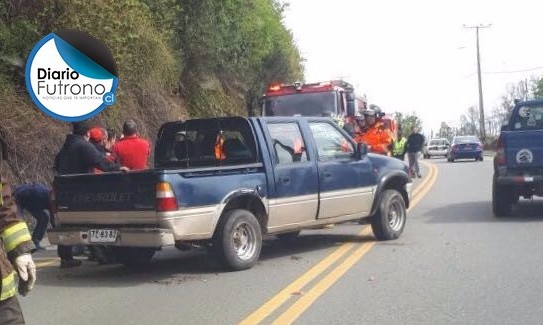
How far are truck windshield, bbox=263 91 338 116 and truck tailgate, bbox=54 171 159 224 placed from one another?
34.4 ft

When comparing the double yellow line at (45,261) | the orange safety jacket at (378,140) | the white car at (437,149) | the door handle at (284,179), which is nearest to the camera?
the door handle at (284,179)

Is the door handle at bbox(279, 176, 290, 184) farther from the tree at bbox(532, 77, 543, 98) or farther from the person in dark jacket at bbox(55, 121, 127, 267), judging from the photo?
the tree at bbox(532, 77, 543, 98)

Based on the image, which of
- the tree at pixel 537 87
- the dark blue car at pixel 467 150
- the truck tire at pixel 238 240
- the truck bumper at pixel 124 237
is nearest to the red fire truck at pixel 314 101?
the truck tire at pixel 238 240

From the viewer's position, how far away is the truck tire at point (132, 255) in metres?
9.05

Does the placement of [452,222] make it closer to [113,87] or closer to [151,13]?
[113,87]

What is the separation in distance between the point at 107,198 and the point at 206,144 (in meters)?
1.82

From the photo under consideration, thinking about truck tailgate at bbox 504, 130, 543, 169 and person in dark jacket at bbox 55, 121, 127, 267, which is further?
truck tailgate at bbox 504, 130, 543, 169

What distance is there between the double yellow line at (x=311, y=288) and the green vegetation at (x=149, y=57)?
22.0ft

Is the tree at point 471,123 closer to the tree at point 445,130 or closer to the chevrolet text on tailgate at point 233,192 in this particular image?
the tree at point 445,130

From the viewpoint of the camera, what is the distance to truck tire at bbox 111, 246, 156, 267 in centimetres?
905

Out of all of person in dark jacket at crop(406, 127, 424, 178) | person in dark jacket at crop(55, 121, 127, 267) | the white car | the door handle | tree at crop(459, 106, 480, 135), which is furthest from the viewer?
tree at crop(459, 106, 480, 135)

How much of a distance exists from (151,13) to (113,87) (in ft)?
12.6

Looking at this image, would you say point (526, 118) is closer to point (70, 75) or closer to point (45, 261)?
point (70, 75)

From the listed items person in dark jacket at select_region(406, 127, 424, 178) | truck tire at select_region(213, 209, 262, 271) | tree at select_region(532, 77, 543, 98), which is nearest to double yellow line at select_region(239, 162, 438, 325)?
truck tire at select_region(213, 209, 262, 271)
